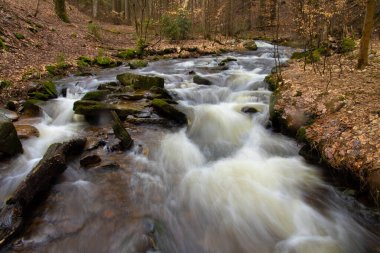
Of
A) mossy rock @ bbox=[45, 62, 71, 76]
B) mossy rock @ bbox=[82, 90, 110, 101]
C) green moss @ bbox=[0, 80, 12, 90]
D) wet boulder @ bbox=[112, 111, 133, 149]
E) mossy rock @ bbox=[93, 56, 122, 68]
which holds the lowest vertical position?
wet boulder @ bbox=[112, 111, 133, 149]

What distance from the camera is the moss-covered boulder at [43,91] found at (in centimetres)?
878

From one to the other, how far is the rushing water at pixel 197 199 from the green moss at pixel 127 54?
871cm

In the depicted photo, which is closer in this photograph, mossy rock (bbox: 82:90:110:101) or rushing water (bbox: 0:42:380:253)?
rushing water (bbox: 0:42:380:253)

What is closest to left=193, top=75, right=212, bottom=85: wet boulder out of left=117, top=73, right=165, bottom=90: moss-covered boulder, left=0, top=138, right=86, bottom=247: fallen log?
left=117, top=73, right=165, bottom=90: moss-covered boulder

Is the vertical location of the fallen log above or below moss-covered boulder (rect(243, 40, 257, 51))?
below

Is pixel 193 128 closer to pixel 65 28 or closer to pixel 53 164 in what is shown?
pixel 53 164

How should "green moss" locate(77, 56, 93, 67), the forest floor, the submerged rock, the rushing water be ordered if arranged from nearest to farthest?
the rushing water, the submerged rock, the forest floor, "green moss" locate(77, 56, 93, 67)

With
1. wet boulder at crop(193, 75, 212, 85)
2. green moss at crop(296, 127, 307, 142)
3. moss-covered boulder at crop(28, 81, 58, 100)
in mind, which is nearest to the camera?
green moss at crop(296, 127, 307, 142)

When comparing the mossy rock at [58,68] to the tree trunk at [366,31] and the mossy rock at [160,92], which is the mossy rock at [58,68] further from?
the tree trunk at [366,31]

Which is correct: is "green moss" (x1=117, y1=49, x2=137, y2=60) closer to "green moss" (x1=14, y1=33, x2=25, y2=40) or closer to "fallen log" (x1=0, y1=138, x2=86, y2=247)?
"green moss" (x1=14, y1=33, x2=25, y2=40)

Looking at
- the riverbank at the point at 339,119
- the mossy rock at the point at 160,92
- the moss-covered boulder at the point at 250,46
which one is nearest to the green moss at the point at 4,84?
the mossy rock at the point at 160,92

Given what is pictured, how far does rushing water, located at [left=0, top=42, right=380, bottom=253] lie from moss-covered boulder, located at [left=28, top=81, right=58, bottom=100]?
4.34ft

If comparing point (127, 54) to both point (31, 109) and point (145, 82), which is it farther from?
point (31, 109)

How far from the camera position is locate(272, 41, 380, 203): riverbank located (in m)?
4.73
